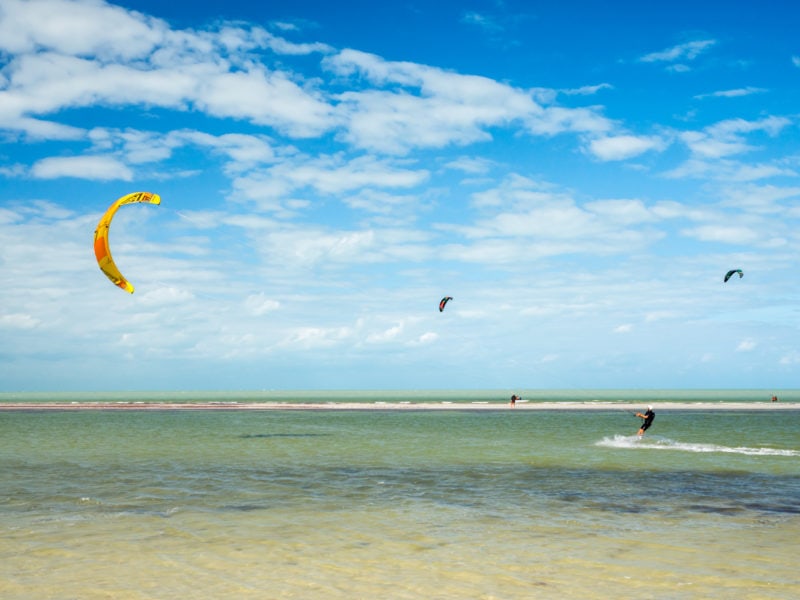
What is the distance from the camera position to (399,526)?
537 inches

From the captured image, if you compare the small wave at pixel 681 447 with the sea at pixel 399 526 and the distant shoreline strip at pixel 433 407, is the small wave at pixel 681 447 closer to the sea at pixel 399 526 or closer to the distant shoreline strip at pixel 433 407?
the sea at pixel 399 526

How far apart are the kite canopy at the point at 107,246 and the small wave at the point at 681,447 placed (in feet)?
75.1

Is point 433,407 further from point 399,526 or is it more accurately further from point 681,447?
point 399,526

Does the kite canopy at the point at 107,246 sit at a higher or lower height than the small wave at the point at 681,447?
higher

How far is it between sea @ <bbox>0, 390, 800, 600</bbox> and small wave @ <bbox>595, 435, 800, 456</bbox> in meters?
1.94

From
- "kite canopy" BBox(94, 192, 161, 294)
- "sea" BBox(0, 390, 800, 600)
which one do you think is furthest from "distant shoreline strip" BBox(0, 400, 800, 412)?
"kite canopy" BBox(94, 192, 161, 294)

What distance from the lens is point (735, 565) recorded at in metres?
10.5

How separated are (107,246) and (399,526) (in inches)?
685

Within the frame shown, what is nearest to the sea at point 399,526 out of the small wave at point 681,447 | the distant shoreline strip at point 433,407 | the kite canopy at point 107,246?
the small wave at point 681,447

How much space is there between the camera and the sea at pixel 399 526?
375 inches

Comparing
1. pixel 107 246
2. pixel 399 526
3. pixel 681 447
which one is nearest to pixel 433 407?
pixel 681 447

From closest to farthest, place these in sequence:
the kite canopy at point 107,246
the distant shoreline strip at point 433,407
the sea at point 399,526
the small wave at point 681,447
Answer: the sea at point 399,526
the kite canopy at point 107,246
the small wave at point 681,447
the distant shoreline strip at point 433,407

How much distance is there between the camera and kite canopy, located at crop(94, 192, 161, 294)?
83.7 ft

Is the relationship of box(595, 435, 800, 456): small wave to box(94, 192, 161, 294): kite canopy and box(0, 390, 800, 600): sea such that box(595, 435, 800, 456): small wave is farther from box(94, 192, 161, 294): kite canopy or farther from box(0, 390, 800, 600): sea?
box(94, 192, 161, 294): kite canopy
